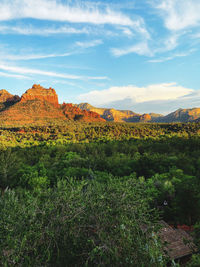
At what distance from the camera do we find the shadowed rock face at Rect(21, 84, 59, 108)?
141000 mm

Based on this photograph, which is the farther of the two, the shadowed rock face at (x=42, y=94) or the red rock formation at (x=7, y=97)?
the red rock formation at (x=7, y=97)

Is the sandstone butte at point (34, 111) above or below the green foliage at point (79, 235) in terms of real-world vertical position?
above

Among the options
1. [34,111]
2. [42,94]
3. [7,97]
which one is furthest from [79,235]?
[7,97]

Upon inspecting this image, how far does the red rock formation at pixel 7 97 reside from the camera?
142413 mm

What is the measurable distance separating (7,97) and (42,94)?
1379 inches

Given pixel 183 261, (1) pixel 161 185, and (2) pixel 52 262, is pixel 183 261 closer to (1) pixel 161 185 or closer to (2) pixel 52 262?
(1) pixel 161 185

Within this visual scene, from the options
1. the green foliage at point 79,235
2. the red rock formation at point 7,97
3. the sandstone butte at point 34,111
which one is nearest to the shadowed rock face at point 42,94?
the sandstone butte at point 34,111

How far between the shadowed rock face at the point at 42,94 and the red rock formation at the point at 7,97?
12.0 meters

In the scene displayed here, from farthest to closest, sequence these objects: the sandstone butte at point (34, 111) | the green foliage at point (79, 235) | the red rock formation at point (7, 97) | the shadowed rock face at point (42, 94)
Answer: the red rock formation at point (7, 97)
the shadowed rock face at point (42, 94)
the sandstone butte at point (34, 111)
the green foliage at point (79, 235)

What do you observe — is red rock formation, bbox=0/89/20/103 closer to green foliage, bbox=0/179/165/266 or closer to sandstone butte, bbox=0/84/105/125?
sandstone butte, bbox=0/84/105/125

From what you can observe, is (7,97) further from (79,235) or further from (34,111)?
(79,235)

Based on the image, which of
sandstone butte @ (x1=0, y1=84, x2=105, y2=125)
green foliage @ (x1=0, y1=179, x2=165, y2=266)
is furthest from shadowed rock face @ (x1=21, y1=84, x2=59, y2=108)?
green foliage @ (x1=0, y1=179, x2=165, y2=266)

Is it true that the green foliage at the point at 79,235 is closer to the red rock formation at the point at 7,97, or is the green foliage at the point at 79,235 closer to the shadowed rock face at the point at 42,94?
the shadowed rock face at the point at 42,94

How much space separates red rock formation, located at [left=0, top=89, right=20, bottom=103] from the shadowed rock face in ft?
39.3
